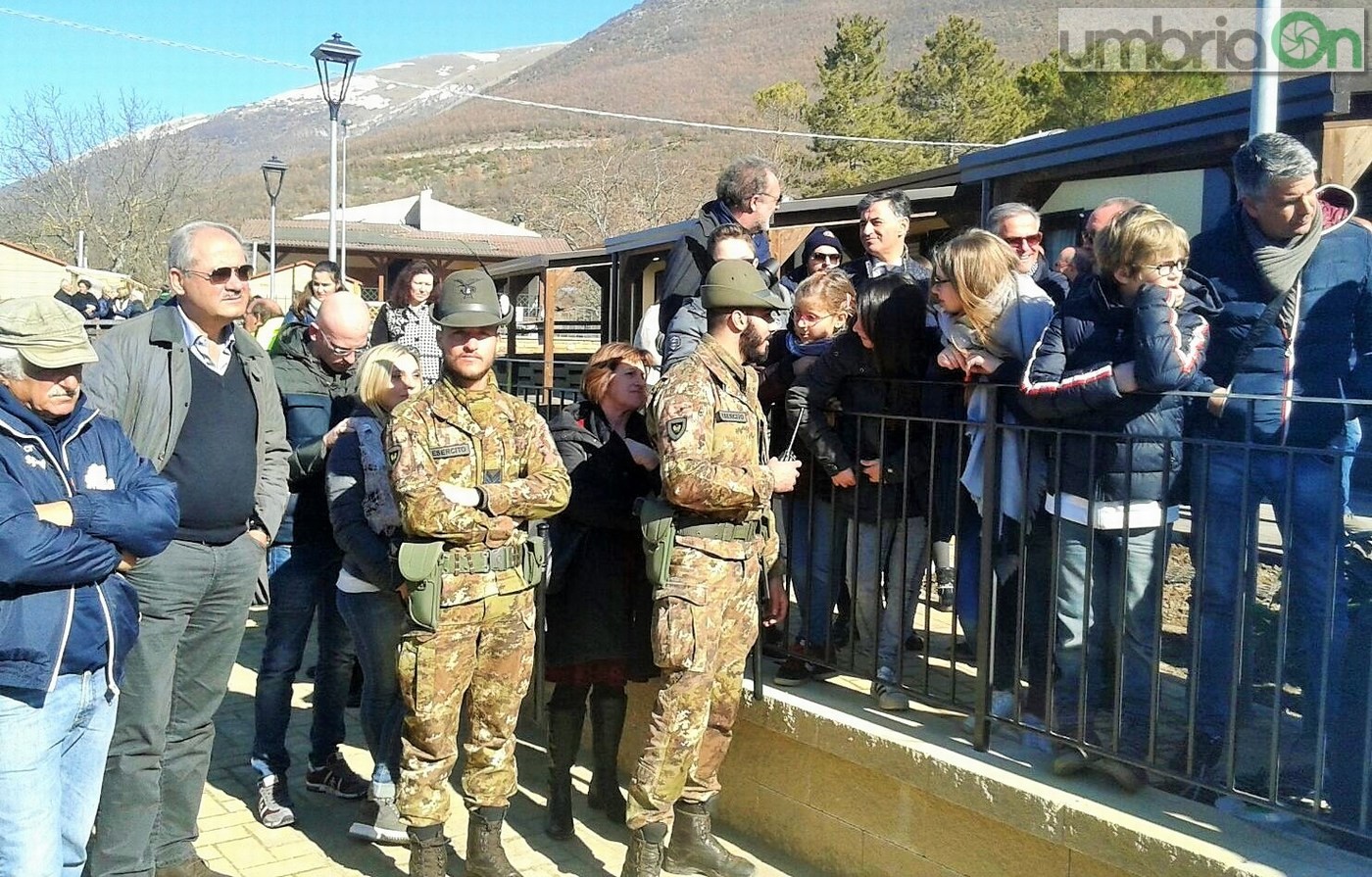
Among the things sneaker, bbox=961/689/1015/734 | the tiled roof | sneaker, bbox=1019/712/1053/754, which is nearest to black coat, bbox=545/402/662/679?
sneaker, bbox=961/689/1015/734

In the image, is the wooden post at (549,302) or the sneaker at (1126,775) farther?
the wooden post at (549,302)

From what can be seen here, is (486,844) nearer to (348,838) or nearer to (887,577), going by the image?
(348,838)

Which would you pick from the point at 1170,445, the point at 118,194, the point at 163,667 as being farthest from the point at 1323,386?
the point at 118,194

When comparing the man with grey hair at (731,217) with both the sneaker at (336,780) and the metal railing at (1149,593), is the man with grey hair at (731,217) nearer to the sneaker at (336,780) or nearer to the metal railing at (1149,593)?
the metal railing at (1149,593)

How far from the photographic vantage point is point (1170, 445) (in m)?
3.20

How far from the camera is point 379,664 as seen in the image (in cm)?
427

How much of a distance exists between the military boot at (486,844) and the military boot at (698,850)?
58 cm

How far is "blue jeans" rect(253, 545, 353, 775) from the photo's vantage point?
4551 mm

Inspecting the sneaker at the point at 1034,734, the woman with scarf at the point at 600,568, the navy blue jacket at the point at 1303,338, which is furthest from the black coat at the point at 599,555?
the navy blue jacket at the point at 1303,338

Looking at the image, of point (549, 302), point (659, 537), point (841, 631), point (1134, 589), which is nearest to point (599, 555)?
point (659, 537)

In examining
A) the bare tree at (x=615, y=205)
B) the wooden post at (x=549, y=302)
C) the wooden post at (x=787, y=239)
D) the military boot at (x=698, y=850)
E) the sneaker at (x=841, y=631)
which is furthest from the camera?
the bare tree at (x=615, y=205)

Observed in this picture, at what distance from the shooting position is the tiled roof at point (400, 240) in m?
38.8

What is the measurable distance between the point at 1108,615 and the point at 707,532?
129 cm

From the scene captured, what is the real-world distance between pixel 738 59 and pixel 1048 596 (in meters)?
145
